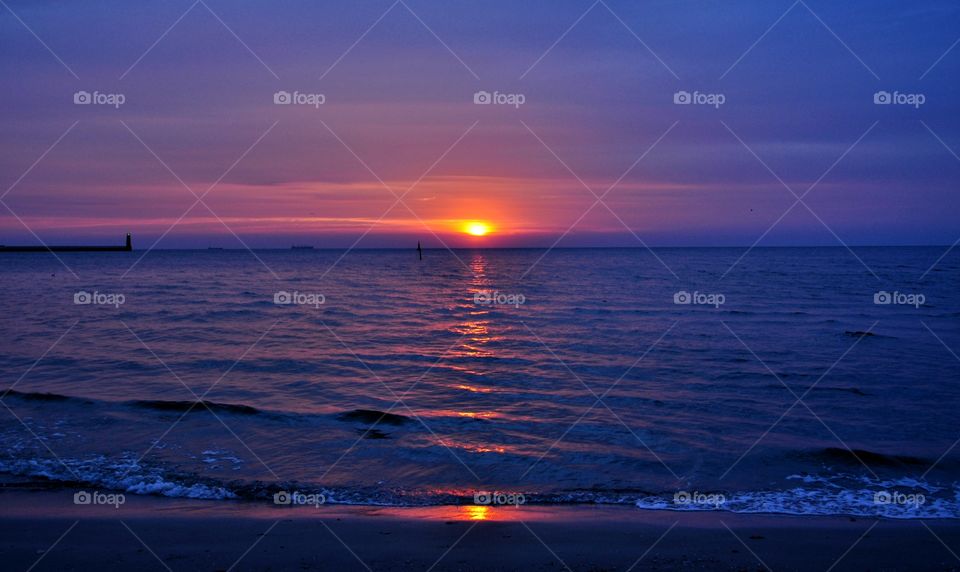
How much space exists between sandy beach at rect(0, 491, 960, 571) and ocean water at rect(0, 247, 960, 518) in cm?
66

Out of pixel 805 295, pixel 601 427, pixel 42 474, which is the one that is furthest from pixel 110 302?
pixel 805 295

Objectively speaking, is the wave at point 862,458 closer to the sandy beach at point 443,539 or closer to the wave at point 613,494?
the wave at point 613,494

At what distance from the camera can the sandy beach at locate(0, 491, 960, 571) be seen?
646 cm

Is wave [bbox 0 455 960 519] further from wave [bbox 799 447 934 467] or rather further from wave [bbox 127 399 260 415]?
wave [bbox 127 399 260 415]

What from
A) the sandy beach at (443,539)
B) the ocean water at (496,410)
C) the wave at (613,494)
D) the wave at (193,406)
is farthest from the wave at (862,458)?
the wave at (193,406)

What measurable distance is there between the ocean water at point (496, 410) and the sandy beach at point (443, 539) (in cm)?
66

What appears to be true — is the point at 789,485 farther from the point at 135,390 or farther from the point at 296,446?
the point at 135,390

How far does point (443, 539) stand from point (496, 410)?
6817 millimetres

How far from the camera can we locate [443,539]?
23.2ft

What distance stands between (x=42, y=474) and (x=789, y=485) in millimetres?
10618

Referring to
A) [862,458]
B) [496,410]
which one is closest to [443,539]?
[496,410]

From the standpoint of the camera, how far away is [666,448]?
11.2 metres

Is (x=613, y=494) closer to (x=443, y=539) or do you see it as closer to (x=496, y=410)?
(x=443, y=539)

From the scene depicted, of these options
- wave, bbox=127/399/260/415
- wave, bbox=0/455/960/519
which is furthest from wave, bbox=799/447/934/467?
wave, bbox=127/399/260/415
